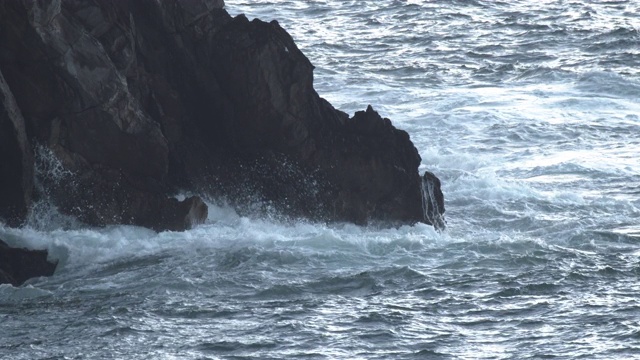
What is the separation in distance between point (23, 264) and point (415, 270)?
5547mm

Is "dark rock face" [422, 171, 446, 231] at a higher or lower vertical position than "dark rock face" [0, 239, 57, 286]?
lower

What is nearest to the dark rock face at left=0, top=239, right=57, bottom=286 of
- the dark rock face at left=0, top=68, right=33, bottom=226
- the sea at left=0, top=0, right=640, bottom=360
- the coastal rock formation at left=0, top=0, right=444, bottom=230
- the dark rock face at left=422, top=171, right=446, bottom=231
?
the sea at left=0, top=0, right=640, bottom=360

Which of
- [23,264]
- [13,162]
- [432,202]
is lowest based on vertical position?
[432,202]

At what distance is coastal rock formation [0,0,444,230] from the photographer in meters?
19.2

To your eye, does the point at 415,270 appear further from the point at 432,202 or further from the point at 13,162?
the point at 13,162

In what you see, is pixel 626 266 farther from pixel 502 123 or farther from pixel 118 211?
pixel 502 123

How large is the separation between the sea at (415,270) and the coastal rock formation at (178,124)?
39 centimetres

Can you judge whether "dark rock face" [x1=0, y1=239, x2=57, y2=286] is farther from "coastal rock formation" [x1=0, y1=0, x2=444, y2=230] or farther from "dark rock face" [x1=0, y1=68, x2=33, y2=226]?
"coastal rock formation" [x1=0, y1=0, x2=444, y2=230]

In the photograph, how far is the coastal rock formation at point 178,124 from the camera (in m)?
19.2

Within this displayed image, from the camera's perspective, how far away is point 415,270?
19094 mm

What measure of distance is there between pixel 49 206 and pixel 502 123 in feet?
43.5

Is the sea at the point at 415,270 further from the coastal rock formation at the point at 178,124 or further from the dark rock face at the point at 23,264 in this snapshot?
the coastal rock formation at the point at 178,124

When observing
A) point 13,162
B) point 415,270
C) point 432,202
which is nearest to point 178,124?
point 13,162

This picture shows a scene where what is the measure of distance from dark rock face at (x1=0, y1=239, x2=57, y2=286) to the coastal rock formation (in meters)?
1.16
